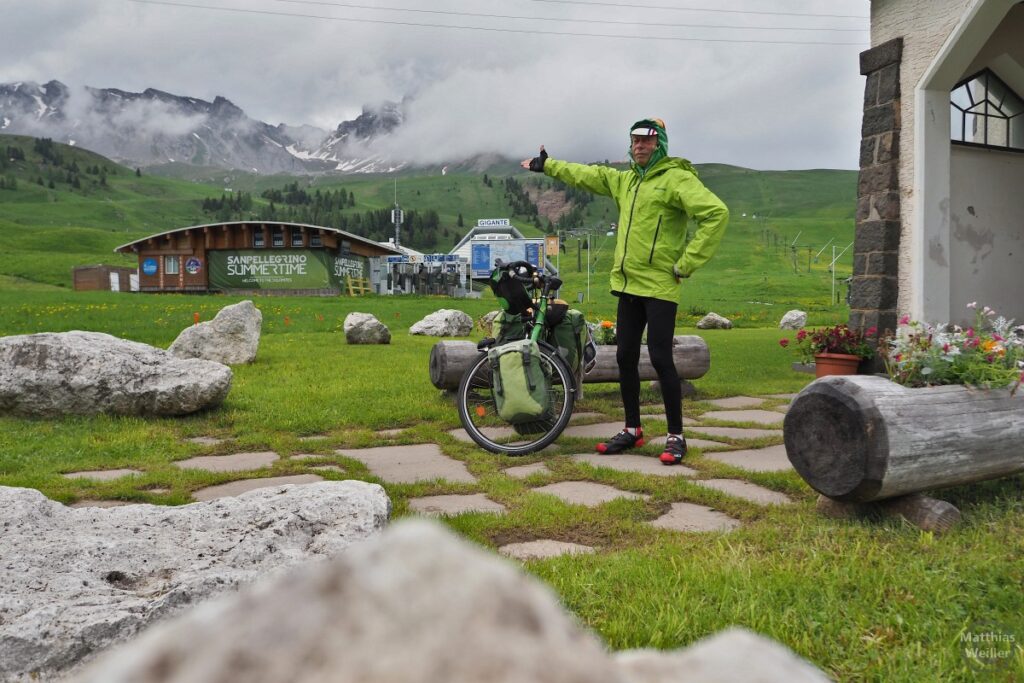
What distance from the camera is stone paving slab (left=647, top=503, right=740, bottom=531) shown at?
354 cm

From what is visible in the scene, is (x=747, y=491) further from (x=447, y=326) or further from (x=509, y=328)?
(x=447, y=326)

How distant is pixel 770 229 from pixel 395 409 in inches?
4593

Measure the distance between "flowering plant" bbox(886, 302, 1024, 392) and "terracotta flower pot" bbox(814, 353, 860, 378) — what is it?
13.9ft

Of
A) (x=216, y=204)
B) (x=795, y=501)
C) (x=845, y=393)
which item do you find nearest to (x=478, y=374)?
(x=795, y=501)

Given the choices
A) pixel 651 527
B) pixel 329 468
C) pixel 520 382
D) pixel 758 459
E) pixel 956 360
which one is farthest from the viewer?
pixel 520 382

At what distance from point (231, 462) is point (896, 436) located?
4107mm

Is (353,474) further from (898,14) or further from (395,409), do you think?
(898,14)

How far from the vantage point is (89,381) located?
242 inches

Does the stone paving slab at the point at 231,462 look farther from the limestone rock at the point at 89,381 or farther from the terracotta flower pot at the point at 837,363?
the terracotta flower pot at the point at 837,363

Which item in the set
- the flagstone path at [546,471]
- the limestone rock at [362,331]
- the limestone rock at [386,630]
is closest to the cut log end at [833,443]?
the flagstone path at [546,471]

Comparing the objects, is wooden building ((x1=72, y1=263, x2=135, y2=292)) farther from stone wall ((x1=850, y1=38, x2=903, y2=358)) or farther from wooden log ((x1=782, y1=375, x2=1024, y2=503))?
wooden log ((x1=782, y1=375, x2=1024, y2=503))

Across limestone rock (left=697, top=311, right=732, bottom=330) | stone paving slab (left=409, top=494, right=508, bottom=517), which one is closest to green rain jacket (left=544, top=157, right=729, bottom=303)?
stone paving slab (left=409, top=494, right=508, bottom=517)

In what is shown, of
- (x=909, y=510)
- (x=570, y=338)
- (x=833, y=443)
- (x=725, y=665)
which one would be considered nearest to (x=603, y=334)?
(x=570, y=338)

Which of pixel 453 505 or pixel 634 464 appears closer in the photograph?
pixel 453 505
